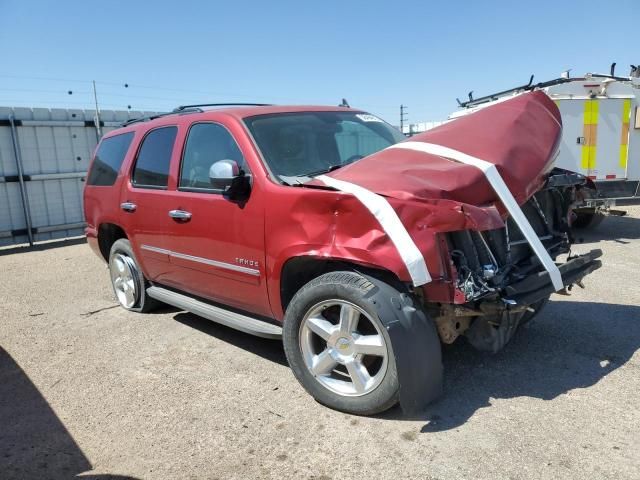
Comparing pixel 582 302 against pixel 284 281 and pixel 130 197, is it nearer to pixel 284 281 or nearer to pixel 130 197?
pixel 284 281

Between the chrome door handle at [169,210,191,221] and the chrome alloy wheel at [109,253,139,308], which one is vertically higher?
the chrome door handle at [169,210,191,221]

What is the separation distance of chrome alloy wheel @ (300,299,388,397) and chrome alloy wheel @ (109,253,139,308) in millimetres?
2713

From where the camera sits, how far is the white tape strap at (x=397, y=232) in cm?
270

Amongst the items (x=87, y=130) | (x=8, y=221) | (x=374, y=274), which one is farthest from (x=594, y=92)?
(x=8, y=221)

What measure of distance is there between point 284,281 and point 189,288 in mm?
1351

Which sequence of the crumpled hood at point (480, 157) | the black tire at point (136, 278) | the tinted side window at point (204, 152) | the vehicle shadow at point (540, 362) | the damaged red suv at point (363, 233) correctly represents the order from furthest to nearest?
the black tire at point (136, 278), the tinted side window at point (204, 152), the vehicle shadow at point (540, 362), the crumpled hood at point (480, 157), the damaged red suv at point (363, 233)

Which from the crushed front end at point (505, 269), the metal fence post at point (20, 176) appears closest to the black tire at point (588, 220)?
the crushed front end at point (505, 269)

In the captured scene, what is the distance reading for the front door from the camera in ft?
11.9

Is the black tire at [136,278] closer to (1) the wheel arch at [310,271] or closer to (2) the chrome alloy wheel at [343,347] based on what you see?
(1) the wheel arch at [310,271]

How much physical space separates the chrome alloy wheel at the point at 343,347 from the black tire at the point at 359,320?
0.03m

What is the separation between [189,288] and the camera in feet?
14.8

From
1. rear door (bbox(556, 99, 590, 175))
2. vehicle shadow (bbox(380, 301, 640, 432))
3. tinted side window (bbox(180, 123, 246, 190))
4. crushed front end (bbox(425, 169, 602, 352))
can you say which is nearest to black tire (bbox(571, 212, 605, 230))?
rear door (bbox(556, 99, 590, 175))

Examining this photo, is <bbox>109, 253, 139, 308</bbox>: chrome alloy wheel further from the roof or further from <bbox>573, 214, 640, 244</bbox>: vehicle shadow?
<bbox>573, 214, 640, 244</bbox>: vehicle shadow

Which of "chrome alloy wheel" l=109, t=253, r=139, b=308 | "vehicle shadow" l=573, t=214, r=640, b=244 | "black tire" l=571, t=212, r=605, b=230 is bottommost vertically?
"vehicle shadow" l=573, t=214, r=640, b=244
